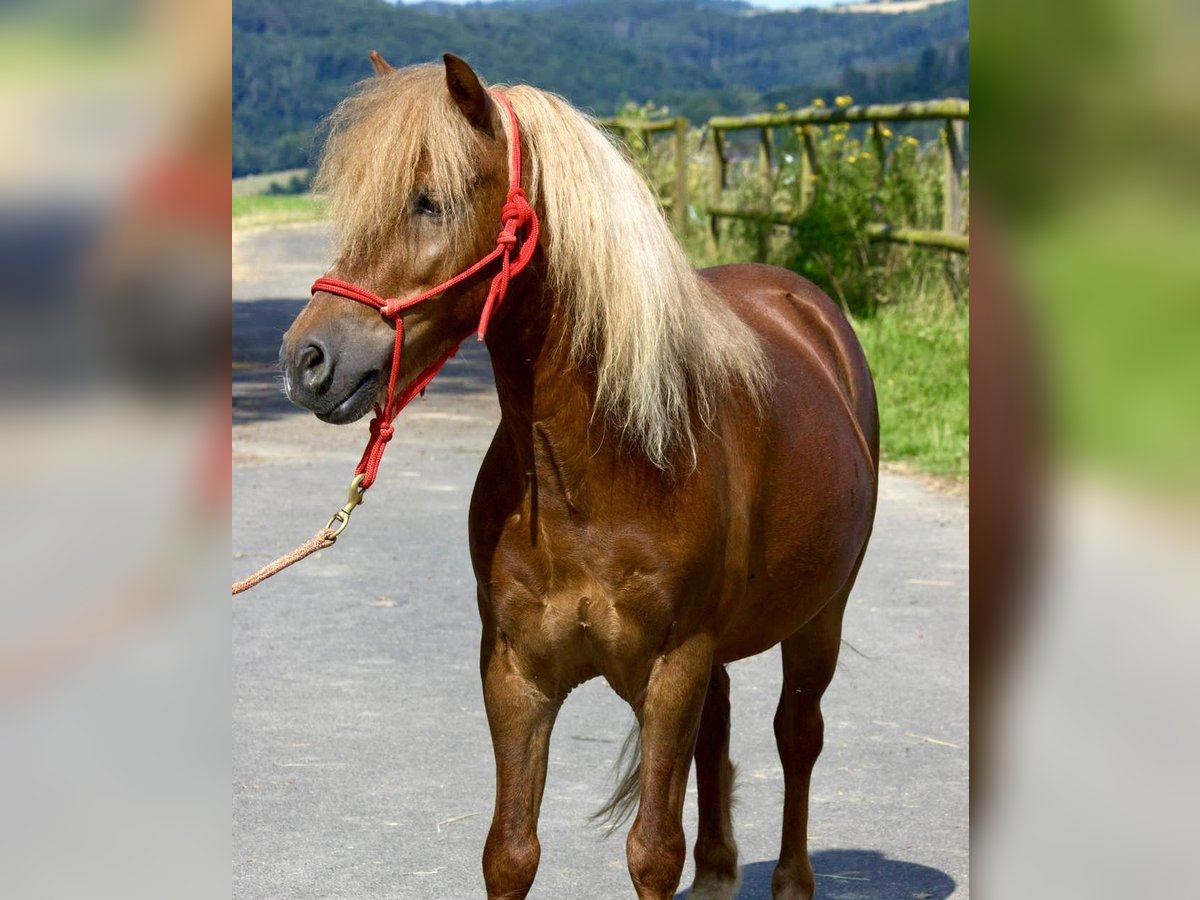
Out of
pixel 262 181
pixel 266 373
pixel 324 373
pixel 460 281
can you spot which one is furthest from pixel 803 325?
pixel 262 181

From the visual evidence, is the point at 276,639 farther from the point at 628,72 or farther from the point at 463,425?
the point at 628,72

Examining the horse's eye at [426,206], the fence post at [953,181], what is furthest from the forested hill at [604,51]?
the horse's eye at [426,206]

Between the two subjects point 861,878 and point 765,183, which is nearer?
point 861,878

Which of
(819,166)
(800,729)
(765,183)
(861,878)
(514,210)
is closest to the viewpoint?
(514,210)

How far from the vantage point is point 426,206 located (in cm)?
248

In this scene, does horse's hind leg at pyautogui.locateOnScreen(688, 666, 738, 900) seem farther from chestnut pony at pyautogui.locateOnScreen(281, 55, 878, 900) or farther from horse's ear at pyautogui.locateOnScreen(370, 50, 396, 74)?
horse's ear at pyautogui.locateOnScreen(370, 50, 396, 74)

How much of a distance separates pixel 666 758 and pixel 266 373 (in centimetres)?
1066

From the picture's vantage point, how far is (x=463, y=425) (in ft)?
36.1

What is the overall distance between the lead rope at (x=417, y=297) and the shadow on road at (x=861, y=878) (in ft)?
5.93

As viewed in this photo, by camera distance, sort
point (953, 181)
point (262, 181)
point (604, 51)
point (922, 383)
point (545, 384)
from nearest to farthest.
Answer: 1. point (545, 384)
2. point (922, 383)
3. point (953, 181)
4. point (262, 181)
5. point (604, 51)

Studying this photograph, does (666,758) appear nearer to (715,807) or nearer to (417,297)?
(715,807)

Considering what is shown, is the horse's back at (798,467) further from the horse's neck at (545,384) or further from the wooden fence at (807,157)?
the wooden fence at (807,157)

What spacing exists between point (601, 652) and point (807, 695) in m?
1.16
